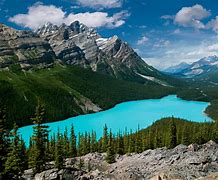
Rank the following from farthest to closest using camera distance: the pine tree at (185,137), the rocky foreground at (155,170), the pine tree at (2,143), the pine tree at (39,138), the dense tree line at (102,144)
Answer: the pine tree at (185,137) → the dense tree line at (102,144) → the pine tree at (39,138) → the pine tree at (2,143) → the rocky foreground at (155,170)

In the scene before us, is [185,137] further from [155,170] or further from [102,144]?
[155,170]

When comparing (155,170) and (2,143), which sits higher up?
(2,143)

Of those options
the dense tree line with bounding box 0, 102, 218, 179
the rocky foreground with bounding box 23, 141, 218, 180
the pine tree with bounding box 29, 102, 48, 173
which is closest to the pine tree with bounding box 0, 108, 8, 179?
the dense tree line with bounding box 0, 102, 218, 179

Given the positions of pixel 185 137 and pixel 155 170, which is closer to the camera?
pixel 155 170

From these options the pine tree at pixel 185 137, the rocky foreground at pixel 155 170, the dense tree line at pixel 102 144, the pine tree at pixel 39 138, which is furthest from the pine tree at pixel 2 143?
the pine tree at pixel 185 137

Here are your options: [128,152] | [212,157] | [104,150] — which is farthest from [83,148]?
[212,157]

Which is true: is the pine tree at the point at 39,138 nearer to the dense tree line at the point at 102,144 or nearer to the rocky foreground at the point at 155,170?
the dense tree line at the point at 102,144

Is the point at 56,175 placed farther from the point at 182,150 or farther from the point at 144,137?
the point at 144,137

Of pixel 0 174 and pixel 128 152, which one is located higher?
pixel 0 174

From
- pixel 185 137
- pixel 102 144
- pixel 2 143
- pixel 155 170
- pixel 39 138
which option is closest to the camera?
pixel 2 143

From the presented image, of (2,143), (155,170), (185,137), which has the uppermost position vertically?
(2,143)

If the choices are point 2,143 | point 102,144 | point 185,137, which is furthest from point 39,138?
point 185,137
